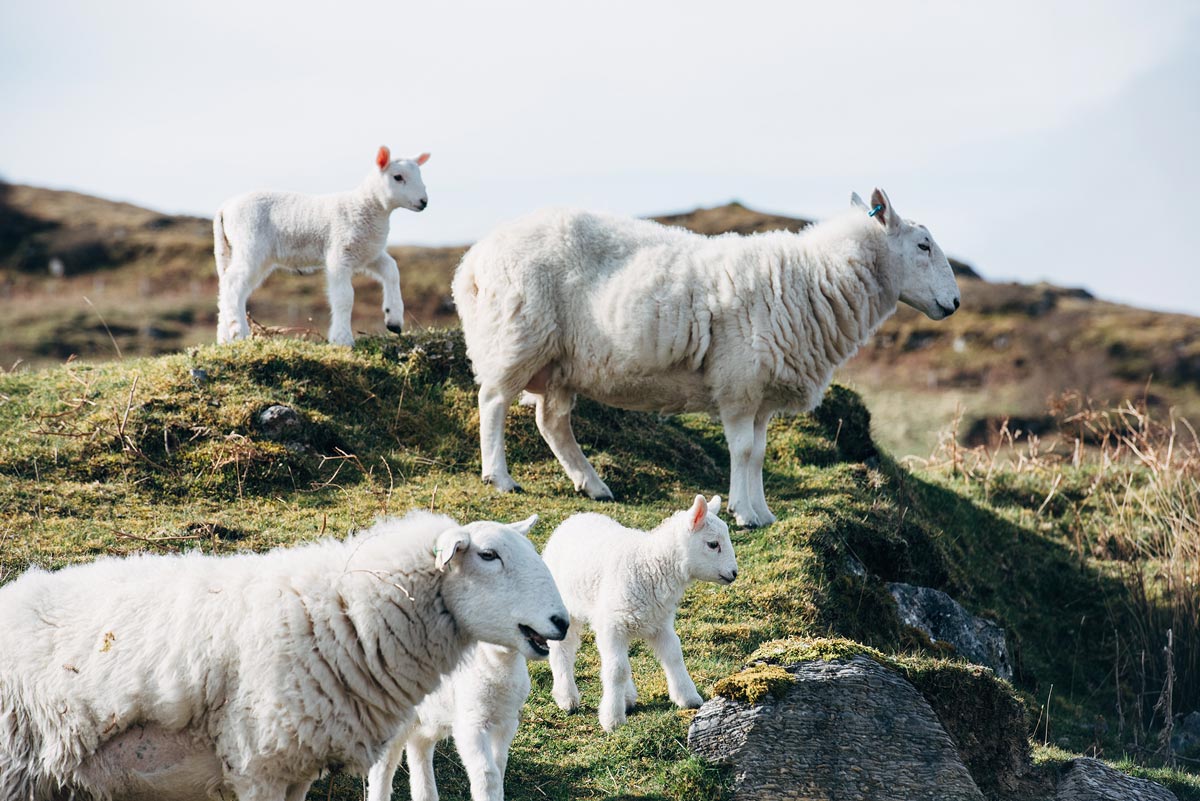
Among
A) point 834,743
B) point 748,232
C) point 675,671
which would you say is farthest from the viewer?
point 748,232

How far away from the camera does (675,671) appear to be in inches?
307

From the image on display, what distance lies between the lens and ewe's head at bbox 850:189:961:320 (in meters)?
11.4

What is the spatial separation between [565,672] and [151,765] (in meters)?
3.02

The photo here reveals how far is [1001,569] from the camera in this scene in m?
14.1

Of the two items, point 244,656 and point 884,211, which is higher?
point 884,211

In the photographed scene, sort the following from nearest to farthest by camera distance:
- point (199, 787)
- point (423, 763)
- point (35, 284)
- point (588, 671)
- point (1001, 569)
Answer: point (199, 787)
point (423, 763)
point (588, 671)
point (1001, 569)
point (35, 284)

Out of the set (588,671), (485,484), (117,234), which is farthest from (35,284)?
(588,671)

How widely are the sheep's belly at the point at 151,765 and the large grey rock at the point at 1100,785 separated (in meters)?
5.61

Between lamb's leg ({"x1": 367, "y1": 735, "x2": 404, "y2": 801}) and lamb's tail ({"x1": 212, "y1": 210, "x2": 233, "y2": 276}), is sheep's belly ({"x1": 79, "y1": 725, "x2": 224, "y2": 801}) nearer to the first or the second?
lamb's leg ({"x1": 367, "y1": 735, "x2": 404, "y2": 801})

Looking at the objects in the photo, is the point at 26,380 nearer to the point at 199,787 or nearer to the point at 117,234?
the point at 199,787

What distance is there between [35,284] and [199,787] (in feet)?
153

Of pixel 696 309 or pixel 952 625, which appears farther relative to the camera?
pixel 696 309

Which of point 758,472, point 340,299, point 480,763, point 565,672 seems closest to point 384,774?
point 480,763

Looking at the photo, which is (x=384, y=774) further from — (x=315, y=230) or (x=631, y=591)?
(x=315, y=230)
